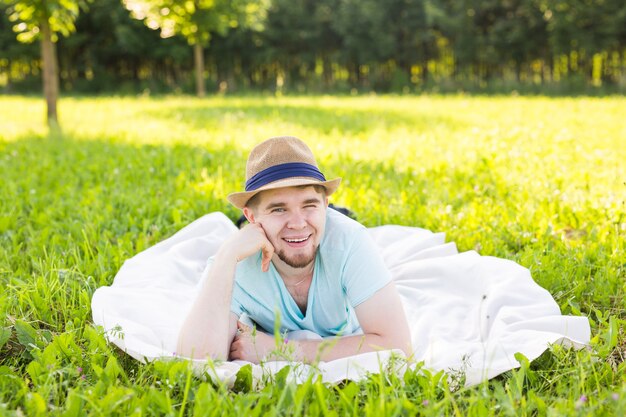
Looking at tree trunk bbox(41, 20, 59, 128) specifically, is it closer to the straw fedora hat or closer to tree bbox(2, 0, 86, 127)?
tree bbox(2, 0, 86, 127)

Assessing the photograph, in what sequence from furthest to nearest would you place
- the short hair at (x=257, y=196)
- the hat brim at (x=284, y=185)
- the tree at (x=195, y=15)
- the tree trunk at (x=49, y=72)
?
the tree at (x=195, y=15) → the tree trunk at (x=49, y=72) → the short hair at (x=257, y=196) → the hat brim at (x=284, y=185)

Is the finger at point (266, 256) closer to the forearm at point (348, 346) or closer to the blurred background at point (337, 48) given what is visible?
the forearm at point (348, 346)

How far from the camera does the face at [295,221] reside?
2867 millimetres

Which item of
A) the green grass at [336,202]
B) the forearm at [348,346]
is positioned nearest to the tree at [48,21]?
the green grass at [336,202]

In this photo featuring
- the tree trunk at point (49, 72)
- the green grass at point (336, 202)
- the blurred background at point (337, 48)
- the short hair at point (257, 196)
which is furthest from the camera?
the blurred background at point (337, 48)

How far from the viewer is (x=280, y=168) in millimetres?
2828

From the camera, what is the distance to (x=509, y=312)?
339 centimetres

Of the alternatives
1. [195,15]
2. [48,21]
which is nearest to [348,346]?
[48,21]

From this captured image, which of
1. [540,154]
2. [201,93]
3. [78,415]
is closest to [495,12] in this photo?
[201,93]

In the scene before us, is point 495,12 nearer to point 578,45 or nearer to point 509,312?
point 578,45

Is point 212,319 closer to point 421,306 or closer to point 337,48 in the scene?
point 421,306

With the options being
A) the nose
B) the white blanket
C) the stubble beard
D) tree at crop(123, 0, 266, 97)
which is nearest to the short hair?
the nose

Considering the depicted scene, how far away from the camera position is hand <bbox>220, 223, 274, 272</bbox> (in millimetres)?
2918

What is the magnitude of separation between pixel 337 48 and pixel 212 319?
29.1m
